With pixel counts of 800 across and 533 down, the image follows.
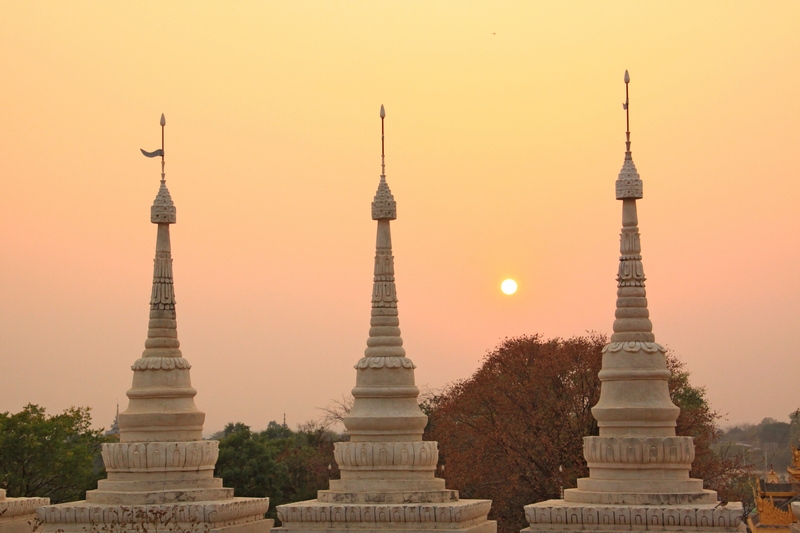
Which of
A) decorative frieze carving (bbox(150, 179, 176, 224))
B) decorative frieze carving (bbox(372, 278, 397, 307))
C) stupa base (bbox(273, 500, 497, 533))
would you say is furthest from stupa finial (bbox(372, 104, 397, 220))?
stupa base (bbox(273, 500, 497, 533))

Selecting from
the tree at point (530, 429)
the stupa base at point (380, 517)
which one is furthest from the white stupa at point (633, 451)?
the tree at point (530, 429)

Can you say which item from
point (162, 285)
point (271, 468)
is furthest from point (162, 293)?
point (271, 468)

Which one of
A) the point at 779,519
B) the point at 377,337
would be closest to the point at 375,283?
the point at 377,337

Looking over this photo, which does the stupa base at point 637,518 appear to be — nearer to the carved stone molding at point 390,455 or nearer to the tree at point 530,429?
the carved stone molding at point 390,455

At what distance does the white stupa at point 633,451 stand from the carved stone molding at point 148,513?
20.2ft

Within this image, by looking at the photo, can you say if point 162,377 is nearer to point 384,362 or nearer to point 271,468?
point 384,362

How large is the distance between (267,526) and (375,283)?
5756 millimetres

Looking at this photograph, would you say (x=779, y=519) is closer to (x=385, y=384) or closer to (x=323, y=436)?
(x=385, y=384)

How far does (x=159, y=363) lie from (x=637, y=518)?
1054 cm

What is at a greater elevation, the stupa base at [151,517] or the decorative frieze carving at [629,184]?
the decorative frieze carving at [629,184]

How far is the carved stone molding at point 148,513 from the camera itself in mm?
28469

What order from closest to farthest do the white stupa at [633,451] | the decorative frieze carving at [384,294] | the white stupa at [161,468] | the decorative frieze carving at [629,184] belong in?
the white stupa at [633,451] → the decorative frieze carving at [629,184] → the white stupa at [161,468] → the decorative frieze carving at [384,294]

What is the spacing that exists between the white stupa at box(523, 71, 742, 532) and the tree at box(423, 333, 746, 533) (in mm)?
16759

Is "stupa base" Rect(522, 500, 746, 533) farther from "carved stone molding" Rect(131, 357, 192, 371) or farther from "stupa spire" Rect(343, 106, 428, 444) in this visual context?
"carved stone molding" Rect(131, 357, 192, 371)
